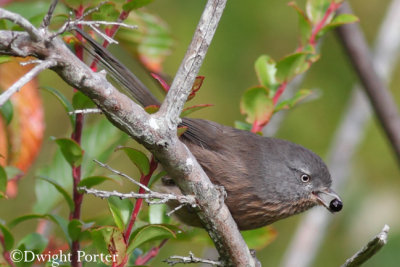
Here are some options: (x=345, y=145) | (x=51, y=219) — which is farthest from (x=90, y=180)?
(x=345, y=145)

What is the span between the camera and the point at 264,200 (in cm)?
391

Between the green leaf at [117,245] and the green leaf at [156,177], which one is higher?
the green leaf at [156,177]

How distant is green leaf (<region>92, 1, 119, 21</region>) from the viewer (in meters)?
2.83

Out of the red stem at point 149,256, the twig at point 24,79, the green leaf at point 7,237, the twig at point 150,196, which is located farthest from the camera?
the red stem at point 149,256

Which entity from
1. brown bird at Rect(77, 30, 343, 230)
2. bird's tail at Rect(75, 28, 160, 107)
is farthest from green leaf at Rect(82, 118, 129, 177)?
brown bird at Rect(77, 30, 343, 230)

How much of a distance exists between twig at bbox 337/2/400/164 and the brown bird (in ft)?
2.12

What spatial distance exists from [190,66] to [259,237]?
1.44 metres

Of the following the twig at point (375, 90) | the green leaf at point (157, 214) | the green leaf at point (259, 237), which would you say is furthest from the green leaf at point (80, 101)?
the twig at point (375, 90)

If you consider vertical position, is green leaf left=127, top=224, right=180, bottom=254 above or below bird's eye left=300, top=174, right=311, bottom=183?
below

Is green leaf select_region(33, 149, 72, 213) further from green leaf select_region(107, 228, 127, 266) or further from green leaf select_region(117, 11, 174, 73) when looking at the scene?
green leaf select_region(117, 11, 174, 73)

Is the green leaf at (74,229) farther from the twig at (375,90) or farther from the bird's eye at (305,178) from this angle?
the twig at (375,90)

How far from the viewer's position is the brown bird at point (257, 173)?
382 cm

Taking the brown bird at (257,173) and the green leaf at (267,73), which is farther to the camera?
the brown bird at (257,173)

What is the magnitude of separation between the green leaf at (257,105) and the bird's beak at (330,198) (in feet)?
2.73
